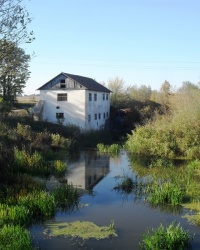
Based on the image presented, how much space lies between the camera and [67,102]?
36125 mm

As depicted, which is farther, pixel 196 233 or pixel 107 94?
Result: pixel 107 94

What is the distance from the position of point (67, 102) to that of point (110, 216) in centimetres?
2581

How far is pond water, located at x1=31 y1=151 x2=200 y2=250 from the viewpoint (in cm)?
896

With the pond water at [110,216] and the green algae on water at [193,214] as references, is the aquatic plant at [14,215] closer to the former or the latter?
the pond water at [110,216]

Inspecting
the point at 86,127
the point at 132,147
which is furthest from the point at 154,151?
the point at 86,127

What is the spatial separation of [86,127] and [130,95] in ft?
50.8

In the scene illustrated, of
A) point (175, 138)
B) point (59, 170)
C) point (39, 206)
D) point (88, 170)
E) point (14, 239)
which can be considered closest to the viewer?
point (14, 239)

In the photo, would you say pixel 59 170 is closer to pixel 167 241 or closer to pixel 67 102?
pixel 167 241

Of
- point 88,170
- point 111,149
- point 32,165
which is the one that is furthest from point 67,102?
point 32,165

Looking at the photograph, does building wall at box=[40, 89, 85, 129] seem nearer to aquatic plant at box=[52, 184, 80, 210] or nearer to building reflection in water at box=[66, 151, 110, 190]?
building reflection in water at box=[66, 151, 110, 190]

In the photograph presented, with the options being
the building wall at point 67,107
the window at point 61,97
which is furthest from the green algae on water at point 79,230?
the window at point 61,97

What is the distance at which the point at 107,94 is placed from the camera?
142 feet

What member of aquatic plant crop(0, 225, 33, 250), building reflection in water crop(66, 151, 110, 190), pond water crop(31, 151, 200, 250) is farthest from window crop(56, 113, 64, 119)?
aquatic plant crop(0, 225, 33, 250)

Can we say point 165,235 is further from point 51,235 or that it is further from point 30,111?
point 30,111
